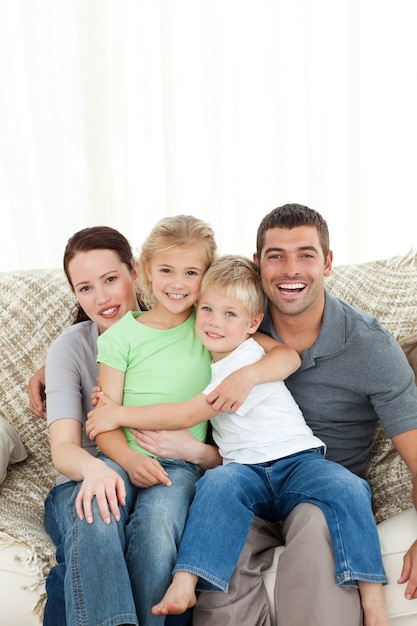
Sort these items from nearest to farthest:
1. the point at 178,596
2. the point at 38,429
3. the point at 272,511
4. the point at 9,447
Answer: the point at 178,596 → the point at 272,511 → the point at 9,447 → the point at 38,429

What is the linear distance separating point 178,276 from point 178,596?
30.9 inches

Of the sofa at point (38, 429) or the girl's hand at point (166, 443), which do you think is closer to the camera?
the sofa at point (38, 429)

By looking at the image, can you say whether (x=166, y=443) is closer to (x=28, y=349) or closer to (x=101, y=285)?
(x=101, y=285)

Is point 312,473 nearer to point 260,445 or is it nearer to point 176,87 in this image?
point 260,445

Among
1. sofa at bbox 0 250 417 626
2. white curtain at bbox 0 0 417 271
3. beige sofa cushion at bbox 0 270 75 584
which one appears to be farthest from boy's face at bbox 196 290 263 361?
white curtain at bbox 0 0 417 271

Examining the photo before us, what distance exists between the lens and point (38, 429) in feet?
7.16

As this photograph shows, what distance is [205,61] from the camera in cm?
295

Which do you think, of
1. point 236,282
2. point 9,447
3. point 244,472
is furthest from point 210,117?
point 244,472

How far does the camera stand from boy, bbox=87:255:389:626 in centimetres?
148

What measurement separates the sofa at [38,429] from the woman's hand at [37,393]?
0.09 m

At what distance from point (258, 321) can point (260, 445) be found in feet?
1.07

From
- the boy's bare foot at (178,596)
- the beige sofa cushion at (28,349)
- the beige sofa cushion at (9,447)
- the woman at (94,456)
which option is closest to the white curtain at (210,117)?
the beige sofa cushion at (28,349)

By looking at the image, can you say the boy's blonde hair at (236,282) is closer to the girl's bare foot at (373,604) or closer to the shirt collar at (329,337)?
the shirt collar at (329,337)

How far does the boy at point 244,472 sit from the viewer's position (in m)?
1.48
